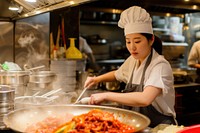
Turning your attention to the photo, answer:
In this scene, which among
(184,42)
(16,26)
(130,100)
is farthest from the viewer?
(184,42)

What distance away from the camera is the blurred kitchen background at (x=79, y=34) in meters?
3.07

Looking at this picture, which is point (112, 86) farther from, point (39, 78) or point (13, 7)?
point (13, 7)

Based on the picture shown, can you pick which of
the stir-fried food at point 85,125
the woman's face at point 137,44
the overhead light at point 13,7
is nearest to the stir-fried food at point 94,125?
the stir-fried food at point 85,125

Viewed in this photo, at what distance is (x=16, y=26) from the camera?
348 centimetres

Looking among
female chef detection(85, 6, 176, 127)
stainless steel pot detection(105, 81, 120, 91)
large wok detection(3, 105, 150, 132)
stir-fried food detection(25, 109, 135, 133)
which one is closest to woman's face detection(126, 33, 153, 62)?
female chef detection(85, 6, 176, 127)

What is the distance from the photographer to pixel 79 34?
4547mm

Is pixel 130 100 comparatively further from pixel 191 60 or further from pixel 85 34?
pixel 85 34

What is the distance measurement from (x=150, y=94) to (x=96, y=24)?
14.6 feet

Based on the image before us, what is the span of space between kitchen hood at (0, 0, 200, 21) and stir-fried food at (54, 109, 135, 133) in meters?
0.73

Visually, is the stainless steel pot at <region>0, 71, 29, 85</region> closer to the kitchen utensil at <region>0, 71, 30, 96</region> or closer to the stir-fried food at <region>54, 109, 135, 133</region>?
the kitchen utensil at <region>0, 71, 30, 96</region>

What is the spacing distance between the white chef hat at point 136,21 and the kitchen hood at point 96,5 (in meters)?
0.31

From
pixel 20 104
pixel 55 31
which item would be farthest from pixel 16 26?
pixel 20 104

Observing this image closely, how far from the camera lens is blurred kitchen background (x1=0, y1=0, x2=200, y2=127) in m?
3.07

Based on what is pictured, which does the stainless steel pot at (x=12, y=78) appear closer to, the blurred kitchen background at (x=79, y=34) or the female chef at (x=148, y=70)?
the blurred kitchen background at (x=79, y=34)
